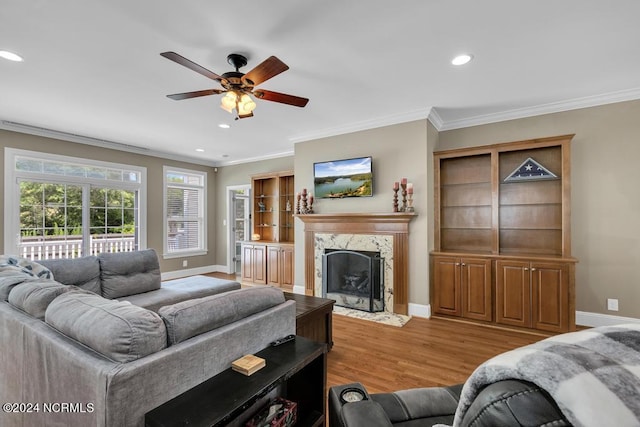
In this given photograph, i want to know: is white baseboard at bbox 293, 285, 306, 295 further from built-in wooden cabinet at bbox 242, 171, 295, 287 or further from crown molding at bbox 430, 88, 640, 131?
crown molding at bbox 430, 88, 640, 131

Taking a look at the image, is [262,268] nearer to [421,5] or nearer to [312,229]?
[312,229]

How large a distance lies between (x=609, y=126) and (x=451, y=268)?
7.85 feet

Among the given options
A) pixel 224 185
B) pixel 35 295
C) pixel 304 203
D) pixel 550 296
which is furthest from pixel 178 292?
pixel 224 185

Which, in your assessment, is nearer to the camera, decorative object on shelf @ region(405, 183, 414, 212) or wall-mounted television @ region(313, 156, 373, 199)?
decorative object on shelf @ region(405, 183, 414, 212)

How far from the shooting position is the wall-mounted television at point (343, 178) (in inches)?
163

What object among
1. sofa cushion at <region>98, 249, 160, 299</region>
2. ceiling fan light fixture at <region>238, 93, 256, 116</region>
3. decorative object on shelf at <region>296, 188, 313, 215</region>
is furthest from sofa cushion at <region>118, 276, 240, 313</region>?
ceiling fan light fixture at <region>238, 93, 256, 116</region>

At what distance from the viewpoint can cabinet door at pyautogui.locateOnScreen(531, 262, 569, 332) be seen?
3160mm

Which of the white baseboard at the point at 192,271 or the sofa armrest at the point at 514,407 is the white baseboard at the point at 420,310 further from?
the white baseboard at the point at 192,271

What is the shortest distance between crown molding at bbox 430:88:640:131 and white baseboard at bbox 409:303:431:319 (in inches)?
97.3

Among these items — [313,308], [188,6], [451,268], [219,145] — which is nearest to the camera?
[188,6]

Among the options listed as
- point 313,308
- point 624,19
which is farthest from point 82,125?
point 624,19

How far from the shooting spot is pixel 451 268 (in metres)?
→ 3.73

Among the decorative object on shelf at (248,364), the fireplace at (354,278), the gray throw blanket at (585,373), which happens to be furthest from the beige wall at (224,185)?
the gray throw blanket at (585,373)

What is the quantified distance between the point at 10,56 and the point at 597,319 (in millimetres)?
6451
